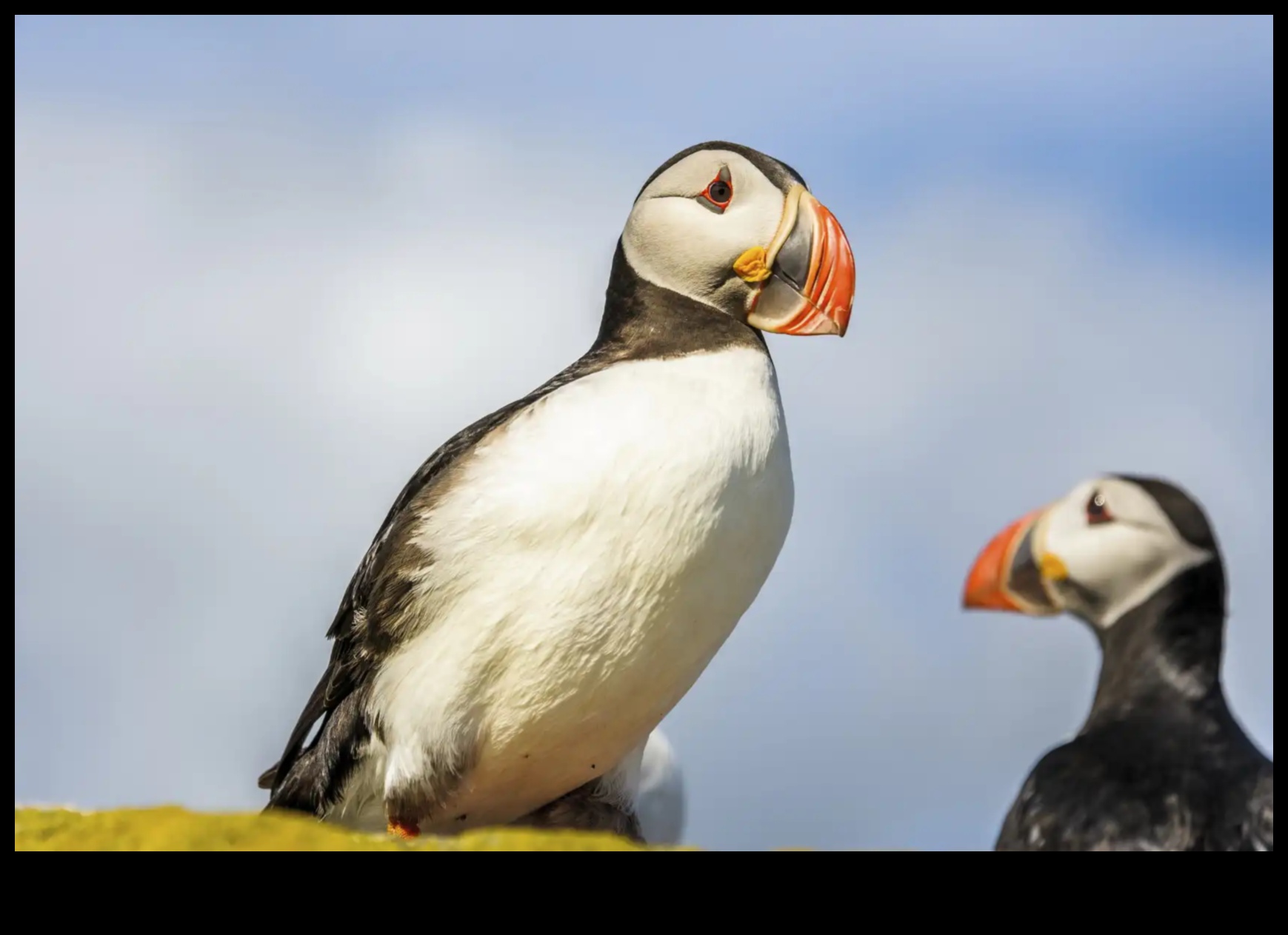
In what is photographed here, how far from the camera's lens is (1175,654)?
4.88 metres

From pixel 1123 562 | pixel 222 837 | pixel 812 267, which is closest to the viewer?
pixel 222 837

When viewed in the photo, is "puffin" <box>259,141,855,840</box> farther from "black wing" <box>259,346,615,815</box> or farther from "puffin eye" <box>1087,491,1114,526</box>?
"puffin eye" <box>1087,491,1114,526</box>

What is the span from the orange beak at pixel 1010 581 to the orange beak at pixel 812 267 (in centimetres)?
147

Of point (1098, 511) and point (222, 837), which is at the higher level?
point (1098, 511)

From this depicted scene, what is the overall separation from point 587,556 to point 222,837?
70.9 inches

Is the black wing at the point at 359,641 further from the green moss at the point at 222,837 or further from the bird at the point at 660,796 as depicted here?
the bird at the point at 660,796

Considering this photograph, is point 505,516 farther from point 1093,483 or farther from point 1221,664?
point 1221,664

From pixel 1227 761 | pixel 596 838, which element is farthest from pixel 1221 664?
pixel 596 838

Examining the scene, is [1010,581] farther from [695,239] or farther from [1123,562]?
[695,239]

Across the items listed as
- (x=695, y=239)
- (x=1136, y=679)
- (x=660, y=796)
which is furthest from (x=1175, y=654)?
(x=660, y=796)

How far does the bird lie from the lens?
394 inches

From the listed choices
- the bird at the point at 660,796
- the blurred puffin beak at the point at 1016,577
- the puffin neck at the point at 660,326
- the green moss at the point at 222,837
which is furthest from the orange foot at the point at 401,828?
the bird at the point at 660,796

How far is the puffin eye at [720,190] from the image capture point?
6594 mm
